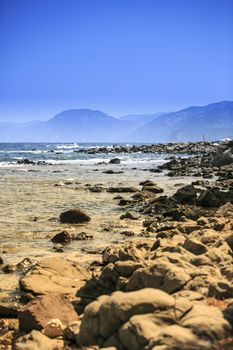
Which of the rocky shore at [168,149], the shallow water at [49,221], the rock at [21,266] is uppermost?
the rocky shore at [168,149]

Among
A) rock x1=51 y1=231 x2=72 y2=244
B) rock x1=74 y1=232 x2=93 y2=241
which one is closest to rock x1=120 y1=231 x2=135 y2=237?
rock x1=74 y1=232 x2=93 y2=241

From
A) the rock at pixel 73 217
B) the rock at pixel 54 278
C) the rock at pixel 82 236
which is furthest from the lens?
the rock at pixel 73 217

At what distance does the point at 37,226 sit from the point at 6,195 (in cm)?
997

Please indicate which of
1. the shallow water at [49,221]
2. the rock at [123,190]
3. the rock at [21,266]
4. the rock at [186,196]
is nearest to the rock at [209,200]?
the rock at [186,196]

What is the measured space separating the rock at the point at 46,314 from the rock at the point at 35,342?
256 mm

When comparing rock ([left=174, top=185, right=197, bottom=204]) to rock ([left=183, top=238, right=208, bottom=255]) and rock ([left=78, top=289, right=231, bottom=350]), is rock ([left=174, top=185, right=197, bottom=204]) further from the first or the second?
rock ([left=78, top=289, right=231, bottom=350])

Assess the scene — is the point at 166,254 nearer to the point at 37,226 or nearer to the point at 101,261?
the point at 101,261

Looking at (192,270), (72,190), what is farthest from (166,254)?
(72,190)

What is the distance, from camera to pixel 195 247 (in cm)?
879

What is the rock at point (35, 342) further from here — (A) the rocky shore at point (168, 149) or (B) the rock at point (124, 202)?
(A) the rocky shore at point (168, 149)

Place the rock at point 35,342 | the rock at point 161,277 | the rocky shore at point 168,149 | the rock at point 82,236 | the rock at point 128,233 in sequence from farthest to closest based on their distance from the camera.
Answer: the rocky shore at point 168,149 → the rock at point 128,233 → the rock at point 82,236 → the rock at point 161,277 → the rock at point 35,342

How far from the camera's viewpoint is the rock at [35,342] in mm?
6395

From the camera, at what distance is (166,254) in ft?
25.7

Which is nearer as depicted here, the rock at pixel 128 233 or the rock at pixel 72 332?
the rock at pixel 72 332
